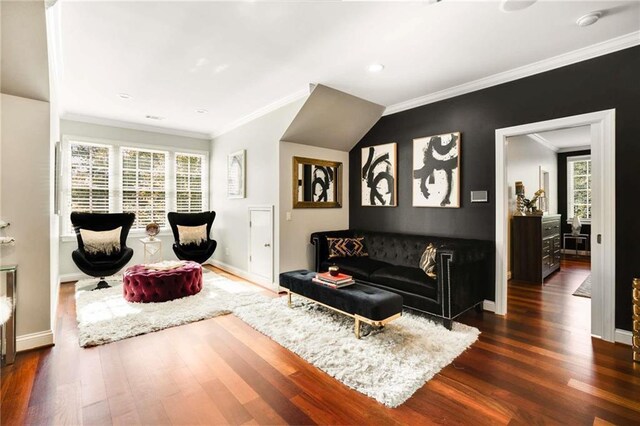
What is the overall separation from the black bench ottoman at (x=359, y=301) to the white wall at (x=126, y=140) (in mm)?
3939

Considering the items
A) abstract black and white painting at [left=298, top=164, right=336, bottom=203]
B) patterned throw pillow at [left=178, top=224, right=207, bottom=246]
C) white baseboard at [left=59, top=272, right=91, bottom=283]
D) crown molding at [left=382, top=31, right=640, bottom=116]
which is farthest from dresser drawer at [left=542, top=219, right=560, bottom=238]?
white baseboard at [left=59, top=272, right=91, bottom=283]

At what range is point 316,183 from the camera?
491 centimetres

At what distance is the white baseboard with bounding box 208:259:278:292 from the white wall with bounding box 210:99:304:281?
0.06ft

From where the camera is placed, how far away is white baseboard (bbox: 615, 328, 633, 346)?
278 cm

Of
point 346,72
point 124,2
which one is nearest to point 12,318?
point 124,2

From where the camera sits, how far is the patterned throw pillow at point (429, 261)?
3.40 metres

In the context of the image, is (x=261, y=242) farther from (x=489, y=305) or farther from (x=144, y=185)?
(x=489, y=305)

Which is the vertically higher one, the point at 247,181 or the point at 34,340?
the point at 247,181

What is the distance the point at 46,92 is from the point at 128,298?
2.51 metres

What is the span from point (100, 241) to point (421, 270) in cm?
460

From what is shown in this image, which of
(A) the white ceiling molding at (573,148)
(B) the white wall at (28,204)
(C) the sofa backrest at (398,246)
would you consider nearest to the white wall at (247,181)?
(C) the sofa backrest at (398,246)

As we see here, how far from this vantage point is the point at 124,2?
2.29 metres

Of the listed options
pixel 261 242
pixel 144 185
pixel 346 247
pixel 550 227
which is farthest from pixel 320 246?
pixel 550 227

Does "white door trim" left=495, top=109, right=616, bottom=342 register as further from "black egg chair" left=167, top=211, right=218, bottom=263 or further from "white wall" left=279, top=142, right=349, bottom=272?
"black egg chair" left=167, top=211, right=218, bottom=263
